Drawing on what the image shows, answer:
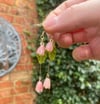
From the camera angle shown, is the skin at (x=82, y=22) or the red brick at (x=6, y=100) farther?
the red brick at (x=6, y=100)

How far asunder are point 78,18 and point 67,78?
190cm

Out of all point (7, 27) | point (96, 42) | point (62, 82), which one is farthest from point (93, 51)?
point (62, 82)

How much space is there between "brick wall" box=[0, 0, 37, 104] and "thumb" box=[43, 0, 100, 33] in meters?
1.68

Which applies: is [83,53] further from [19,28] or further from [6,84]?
[19,28]

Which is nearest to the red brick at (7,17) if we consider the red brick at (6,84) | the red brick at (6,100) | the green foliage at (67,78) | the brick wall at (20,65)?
the brick wall at (20,65)

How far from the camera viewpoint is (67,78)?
2.23 m

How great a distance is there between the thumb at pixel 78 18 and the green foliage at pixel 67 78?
6.09ft

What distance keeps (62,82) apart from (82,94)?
0.79 ft

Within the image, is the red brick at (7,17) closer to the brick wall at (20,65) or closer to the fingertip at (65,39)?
the brick wall at (20,65)

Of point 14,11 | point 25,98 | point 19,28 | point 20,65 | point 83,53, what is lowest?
point 25,98

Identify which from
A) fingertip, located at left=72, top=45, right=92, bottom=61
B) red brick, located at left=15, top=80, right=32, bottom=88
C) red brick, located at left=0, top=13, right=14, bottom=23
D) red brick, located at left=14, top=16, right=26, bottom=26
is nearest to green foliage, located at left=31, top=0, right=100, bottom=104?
red brick, located at left=15, top=80, right=32, bottom=88

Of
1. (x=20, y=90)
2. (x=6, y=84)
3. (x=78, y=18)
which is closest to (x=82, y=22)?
(x=78, y=18)

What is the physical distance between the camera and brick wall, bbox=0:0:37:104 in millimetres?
2039

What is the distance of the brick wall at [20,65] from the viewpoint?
2039mm
